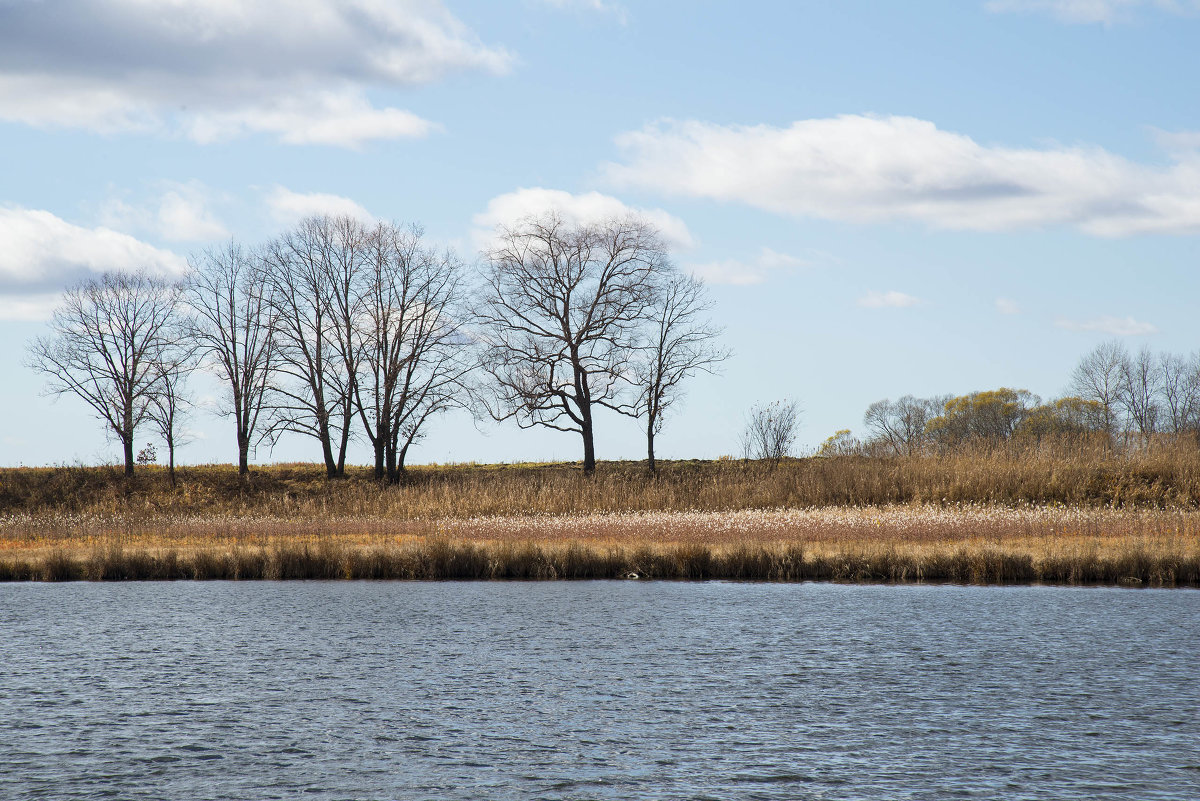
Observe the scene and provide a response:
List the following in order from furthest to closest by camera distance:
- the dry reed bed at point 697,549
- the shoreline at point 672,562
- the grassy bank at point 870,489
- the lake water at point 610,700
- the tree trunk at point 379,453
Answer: the tree trunk at point 379,453 < the grassy bank at point 870,489 < the dry reed bed at point 697,549 < the shoreline at point 672,562 < the lake water at point 610,700

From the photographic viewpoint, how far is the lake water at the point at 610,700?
855 centimetres

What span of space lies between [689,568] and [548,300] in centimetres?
3069

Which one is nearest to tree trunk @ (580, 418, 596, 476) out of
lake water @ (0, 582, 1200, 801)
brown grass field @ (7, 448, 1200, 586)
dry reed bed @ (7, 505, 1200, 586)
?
brown grass field @ (7, 448, 1200, 586)

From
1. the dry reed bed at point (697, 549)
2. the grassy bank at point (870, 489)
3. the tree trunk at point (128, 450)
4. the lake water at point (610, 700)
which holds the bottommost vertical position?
the lake water at point (610, 700)

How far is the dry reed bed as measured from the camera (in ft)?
73.6

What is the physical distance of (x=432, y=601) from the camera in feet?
64.5

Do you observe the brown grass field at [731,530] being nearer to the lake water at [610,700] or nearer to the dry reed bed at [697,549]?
the dry reed bed at [697,549]

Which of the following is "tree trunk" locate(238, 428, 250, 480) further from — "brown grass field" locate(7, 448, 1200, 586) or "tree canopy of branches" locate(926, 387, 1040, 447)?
"tree canopy of branches" locate(926, 387, 1040, 447)

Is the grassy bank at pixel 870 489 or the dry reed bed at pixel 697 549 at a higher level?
the grassy bank at pixel 870 489

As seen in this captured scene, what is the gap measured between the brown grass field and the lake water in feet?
14.6

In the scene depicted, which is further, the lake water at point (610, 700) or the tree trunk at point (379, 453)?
the tree trunk at point (379, 453)

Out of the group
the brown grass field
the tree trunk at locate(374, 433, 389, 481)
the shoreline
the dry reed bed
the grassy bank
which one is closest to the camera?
the shoreline

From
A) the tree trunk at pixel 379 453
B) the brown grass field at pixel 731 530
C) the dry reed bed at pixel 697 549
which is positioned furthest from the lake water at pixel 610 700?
the tree trunk at pixel 379 453

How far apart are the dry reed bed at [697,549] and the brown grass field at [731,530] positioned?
2.0 inches
